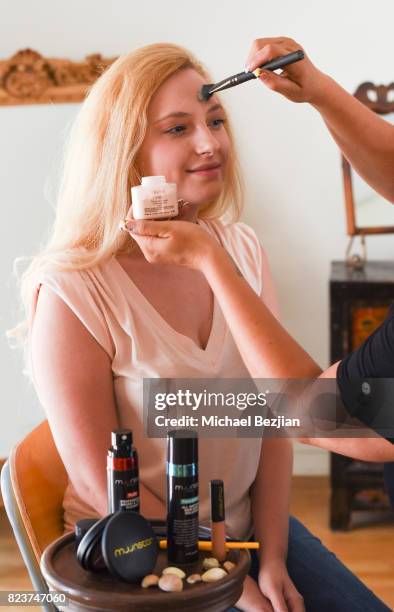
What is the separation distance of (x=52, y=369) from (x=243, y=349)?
331 millimetres

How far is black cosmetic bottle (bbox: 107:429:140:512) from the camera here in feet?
3.14

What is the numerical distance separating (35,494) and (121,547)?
1.11 feet

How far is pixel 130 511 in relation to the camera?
91 cm

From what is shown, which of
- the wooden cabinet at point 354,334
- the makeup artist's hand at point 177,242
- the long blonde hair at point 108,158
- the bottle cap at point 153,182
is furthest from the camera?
the wooden cabinet at point 354,334

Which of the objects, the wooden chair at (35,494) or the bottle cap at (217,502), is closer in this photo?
the bottle cap at (217,502)

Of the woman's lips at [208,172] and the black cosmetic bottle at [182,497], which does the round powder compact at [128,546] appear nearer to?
the black cosmetic bottle at [182,497]

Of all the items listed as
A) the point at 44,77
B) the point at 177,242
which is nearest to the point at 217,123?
the point at 177,242

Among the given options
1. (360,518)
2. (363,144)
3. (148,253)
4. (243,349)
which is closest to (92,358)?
(148,253)

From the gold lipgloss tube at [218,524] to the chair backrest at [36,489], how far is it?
29 cm

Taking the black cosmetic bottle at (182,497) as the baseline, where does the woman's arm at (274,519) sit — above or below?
below

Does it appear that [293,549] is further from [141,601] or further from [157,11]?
[157,11]

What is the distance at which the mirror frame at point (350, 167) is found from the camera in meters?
2.50

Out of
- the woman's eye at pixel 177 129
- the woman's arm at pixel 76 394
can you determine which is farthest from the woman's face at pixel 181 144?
the woman's arm at pixel 76 394

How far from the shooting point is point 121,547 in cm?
88
